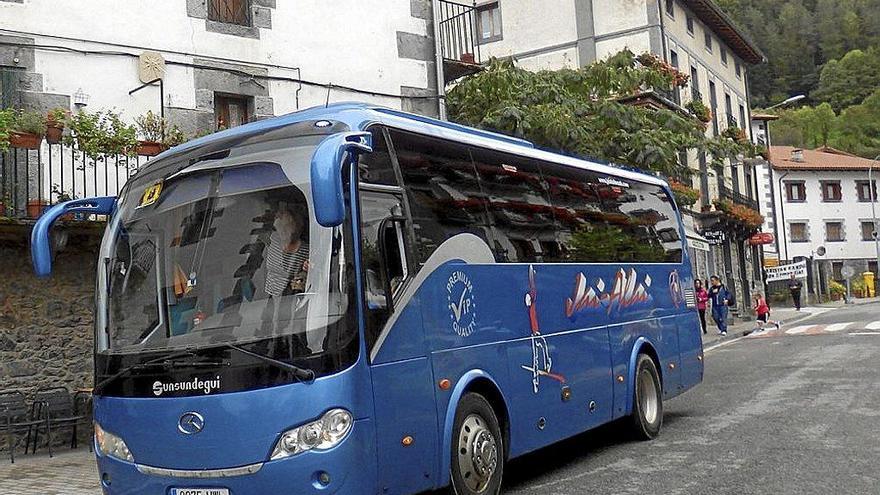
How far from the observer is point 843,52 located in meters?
93.8

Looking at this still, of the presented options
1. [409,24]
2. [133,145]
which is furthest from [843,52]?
[133,145]

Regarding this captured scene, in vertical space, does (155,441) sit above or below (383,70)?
below

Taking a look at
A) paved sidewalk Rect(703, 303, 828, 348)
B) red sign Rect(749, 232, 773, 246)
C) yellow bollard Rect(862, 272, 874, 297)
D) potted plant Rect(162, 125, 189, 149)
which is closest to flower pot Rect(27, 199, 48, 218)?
potted plant Rect(162, 125, 189, 149)

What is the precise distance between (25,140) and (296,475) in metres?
6.66

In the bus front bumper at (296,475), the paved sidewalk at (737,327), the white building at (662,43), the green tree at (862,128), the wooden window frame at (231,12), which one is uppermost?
the green tree at (862,128)

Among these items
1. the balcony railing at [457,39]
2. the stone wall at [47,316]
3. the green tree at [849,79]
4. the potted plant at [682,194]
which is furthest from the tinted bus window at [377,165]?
the green tree at [849,79]

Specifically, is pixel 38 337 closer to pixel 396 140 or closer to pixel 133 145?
pixel 133 145

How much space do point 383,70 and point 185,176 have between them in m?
9.09

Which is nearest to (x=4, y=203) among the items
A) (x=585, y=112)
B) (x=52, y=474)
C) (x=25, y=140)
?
(x=25, y=140)

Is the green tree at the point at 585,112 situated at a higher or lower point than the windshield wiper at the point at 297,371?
higher

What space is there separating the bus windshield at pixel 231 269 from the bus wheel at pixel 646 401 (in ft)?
17.0

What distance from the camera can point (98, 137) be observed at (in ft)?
35.0

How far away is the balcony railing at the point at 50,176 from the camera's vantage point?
10703 millimetres

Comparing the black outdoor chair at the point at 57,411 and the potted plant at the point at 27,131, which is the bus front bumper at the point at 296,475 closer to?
the black outdoor chair at the point at 57,411
